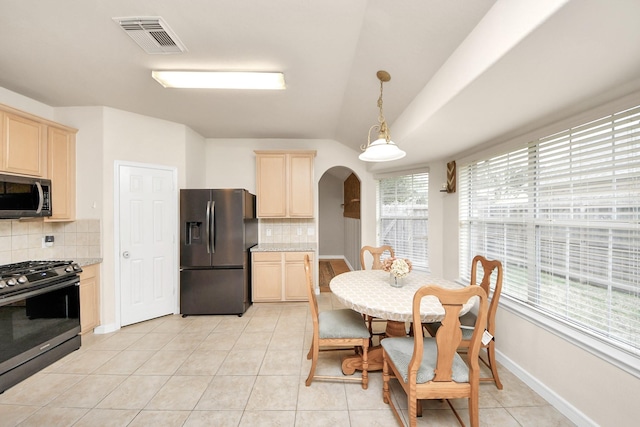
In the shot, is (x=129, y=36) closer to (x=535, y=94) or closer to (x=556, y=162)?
(x=535, y=94)

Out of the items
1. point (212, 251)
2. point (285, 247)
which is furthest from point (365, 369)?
point (212, 251)

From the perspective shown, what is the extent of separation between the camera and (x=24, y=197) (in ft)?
8.04

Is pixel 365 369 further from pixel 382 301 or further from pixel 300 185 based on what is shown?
pixel 300 185

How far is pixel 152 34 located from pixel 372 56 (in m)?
1.62

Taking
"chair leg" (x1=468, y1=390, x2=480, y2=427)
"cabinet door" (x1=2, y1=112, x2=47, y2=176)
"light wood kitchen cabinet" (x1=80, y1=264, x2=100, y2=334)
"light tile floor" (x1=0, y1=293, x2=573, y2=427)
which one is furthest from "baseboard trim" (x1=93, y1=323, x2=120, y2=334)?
"chair leg" (x1=468, y1=390, x2=480, y2=427)

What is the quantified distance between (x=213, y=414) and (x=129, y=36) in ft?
9.05

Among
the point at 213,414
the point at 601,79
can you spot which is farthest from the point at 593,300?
the point at 213,414

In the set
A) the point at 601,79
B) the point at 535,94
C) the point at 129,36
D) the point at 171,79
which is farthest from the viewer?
the point at 171,79

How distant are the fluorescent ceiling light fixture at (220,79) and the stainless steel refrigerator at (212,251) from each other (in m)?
1.39

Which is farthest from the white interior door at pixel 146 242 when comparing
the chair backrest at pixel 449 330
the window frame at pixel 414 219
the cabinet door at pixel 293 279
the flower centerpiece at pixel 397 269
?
the chair backrest at pixel 449 330

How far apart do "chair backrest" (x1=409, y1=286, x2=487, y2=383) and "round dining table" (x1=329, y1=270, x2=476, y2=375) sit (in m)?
0.14

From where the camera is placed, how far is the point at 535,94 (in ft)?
5.05

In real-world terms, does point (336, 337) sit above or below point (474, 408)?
above

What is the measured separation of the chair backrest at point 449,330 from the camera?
133 cm
